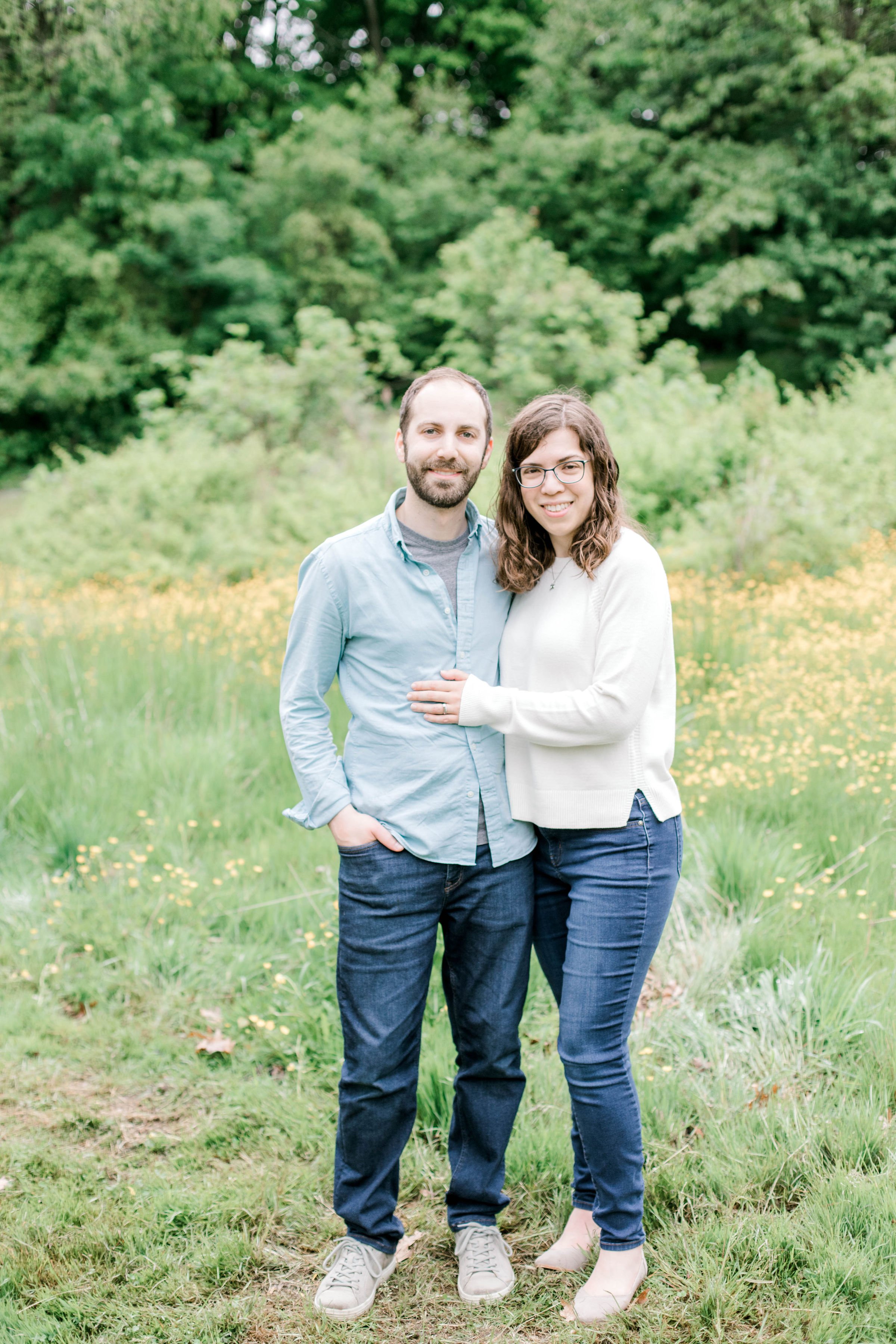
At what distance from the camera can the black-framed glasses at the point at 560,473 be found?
2494mm

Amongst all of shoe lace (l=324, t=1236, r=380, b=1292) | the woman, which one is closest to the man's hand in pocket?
the woman

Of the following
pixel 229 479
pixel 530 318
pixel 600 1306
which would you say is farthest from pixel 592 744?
pixel 530 318

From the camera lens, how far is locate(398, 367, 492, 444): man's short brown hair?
2.54 meters

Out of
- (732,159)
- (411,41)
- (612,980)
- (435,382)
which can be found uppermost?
(411,41)

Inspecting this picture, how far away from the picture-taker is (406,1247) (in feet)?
9.12

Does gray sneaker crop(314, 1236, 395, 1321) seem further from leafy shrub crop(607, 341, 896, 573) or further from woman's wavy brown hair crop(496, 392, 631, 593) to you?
leafy shrub crop(607, 341, 896, 573)

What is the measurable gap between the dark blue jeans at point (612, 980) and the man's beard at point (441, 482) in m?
0.83

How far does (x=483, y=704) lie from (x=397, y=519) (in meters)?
0.54

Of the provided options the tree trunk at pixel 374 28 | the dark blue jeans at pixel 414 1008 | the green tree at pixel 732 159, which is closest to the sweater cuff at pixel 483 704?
the dark blue jeans at pixel 414 1008

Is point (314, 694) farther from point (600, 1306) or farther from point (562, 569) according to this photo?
point (600, 1306)

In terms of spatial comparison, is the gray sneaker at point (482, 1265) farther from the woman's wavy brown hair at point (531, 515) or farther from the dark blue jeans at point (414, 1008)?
the woman's wavy brown hair at point (531, 515)

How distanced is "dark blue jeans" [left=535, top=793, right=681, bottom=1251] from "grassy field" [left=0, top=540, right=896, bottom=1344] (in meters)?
0.33

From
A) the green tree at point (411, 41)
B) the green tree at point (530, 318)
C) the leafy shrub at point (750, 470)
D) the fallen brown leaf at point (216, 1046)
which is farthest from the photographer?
the green tree at point (411, 41)

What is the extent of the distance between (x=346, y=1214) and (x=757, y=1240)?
1.01 meters
